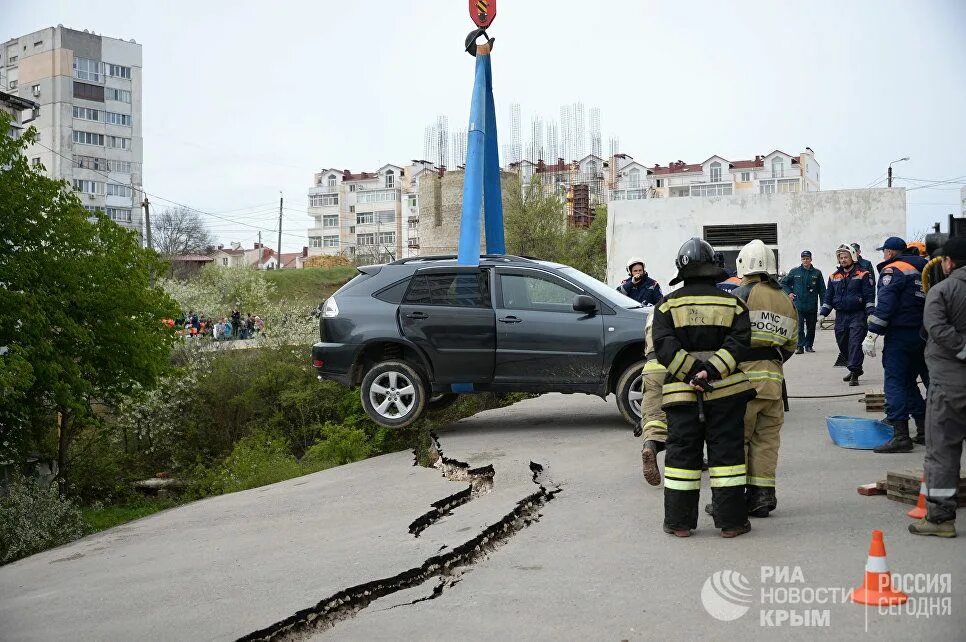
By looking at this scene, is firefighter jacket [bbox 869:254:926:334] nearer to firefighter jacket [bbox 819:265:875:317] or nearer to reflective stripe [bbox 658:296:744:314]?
reflective stripe [bbox 658:296:744:314]

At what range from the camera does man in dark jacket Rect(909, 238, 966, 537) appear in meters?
5.47

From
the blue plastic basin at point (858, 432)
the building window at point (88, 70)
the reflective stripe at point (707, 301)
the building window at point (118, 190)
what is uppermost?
the building window at point (88, 70)

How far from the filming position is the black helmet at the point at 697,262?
5859 mm

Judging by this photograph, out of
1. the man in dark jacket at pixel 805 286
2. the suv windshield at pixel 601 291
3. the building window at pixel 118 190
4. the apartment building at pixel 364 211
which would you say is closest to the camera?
the suv windshield at pixel 601 291

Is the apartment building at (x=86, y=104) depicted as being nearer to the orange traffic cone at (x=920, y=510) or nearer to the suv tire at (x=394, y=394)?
the suv tire at (x=394, y=394)

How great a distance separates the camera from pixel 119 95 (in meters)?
87.6

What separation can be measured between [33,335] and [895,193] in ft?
83.4

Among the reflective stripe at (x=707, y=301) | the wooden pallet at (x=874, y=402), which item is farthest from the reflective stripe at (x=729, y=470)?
the wooden pallet at (x=874, y=402)

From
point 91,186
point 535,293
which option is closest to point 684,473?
point 535,293

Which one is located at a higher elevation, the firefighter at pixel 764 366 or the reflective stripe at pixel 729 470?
the firefighter at pixel 764 366

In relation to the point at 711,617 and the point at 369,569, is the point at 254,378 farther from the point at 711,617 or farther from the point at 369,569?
the point at 711,617

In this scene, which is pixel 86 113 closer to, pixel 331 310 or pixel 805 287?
pixel 805 287

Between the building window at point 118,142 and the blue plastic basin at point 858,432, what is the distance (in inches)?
3534

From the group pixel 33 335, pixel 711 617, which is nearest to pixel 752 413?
pixel 711 617
